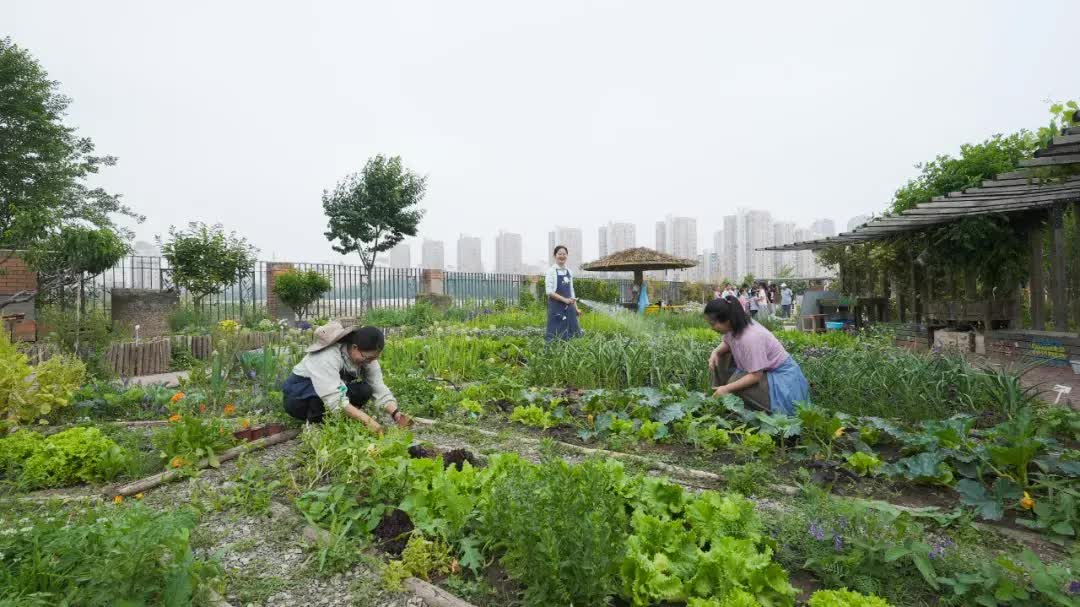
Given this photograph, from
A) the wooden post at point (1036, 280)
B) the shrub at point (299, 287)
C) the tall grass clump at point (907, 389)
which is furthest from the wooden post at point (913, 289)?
the shrub at point (299, 287)

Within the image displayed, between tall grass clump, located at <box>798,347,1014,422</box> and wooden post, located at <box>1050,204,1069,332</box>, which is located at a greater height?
wooden post, located at <box>1050,204,1069,332</box>

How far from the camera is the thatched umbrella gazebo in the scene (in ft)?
44.1

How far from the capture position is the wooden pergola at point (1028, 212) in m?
6.19

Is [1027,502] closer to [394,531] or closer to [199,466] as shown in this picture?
[394,531]

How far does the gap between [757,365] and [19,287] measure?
10872mm

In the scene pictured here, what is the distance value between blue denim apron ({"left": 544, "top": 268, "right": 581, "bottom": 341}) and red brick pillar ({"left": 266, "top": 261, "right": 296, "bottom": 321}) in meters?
7.47

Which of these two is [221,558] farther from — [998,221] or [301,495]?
[998,221]

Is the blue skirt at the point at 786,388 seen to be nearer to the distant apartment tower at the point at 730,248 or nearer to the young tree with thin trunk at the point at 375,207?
the young tree with thin trunk at the point at 375,207

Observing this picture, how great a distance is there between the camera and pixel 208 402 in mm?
4266

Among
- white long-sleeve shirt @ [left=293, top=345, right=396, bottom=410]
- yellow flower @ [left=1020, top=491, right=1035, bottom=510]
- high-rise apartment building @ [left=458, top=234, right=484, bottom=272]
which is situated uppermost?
high-rise apartment building @ [left=458, top=234, right=484, bottom=272]

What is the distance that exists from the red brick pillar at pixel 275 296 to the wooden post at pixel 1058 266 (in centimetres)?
1382

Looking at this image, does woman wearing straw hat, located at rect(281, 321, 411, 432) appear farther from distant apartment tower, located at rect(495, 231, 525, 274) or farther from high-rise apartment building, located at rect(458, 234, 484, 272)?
distant apartment tower, located at rect(495, 231, 525, 274)

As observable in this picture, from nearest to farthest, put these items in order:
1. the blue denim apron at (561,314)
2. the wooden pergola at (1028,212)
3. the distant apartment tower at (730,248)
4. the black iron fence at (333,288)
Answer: the wooden pergola at (1028,212), the blue denim apron at (561,314), the black iron fence at (333,288), the distant apartment tower at (730,248)

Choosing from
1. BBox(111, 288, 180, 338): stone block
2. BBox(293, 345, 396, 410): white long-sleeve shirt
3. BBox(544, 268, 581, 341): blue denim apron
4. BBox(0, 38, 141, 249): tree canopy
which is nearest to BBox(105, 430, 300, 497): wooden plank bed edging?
BBox(293, 345, 396, 410): white long-sleeve shirt
